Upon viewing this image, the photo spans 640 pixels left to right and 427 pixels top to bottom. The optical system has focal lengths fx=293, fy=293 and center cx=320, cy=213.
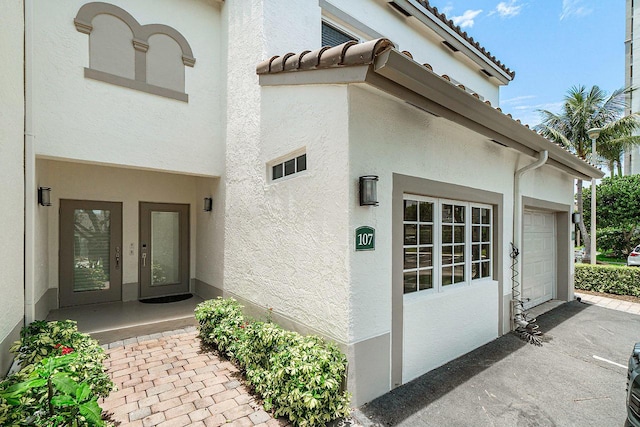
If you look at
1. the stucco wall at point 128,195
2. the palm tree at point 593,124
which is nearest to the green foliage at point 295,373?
the stucco wall at point 128,195

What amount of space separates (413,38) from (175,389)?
10.7 m

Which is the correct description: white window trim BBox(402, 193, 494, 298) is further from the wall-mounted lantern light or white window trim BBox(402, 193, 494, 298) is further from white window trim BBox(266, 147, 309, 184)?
the wall-mounted lantern light

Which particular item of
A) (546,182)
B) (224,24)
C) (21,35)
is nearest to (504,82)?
(546,182)

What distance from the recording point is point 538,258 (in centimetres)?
880

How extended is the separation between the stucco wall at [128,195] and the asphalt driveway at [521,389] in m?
5.66

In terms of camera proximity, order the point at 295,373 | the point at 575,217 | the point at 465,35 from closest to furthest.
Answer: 1. the point at 295,373
2. the point at 575,217
3. the point at 465,35

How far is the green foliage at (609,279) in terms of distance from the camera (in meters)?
10.6

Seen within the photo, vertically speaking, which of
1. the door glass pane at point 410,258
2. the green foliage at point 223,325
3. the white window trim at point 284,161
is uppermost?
the white window trim at point 284,161

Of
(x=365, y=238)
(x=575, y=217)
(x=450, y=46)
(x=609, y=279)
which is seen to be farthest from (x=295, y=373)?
(x=609, y=279)

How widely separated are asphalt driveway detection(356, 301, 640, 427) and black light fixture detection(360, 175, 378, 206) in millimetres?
2728

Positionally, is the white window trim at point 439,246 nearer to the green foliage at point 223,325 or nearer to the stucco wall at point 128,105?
the green foliage at point 223,325

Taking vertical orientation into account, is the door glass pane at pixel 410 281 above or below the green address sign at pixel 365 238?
below

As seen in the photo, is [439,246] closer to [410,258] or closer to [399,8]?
[410,258]

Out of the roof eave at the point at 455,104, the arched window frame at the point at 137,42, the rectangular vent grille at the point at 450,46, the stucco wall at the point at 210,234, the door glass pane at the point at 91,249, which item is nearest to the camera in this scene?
the roof eave at the point at 455,104
